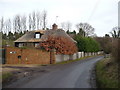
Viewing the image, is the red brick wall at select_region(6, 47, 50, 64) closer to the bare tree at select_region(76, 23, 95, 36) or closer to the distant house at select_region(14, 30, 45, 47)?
the distant house at select_region(14, 30, 45, 47)

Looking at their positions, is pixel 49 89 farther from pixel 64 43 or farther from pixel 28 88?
pixel 64 43

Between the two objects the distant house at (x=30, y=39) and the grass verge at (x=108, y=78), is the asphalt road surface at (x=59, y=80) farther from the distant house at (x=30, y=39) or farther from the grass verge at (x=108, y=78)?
the distant house at (x=30, y=39)

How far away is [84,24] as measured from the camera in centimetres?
8256

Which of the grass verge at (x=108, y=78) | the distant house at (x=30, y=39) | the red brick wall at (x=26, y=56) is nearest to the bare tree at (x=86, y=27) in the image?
the distant house at (x=30, y=39)

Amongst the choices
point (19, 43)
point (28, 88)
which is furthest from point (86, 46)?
point (28, 88)

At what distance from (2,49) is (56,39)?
9.39 meters

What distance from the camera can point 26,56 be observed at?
101 ft

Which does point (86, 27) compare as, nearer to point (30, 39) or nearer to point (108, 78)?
point (30, 39)

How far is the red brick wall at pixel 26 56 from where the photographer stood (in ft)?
101

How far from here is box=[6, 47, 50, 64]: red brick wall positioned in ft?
101

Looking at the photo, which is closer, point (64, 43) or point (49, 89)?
point (49, 89)

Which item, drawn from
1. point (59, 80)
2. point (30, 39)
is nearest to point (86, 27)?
point (30, 39)

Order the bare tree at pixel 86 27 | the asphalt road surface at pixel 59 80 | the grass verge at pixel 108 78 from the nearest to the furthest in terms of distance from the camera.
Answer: the grass verge at pixel 108 78 < the asphalt road surface at pixel 59 80 < the bare tree at pixel 86 27

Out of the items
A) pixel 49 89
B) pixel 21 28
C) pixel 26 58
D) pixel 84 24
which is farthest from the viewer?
pixel 84 24
